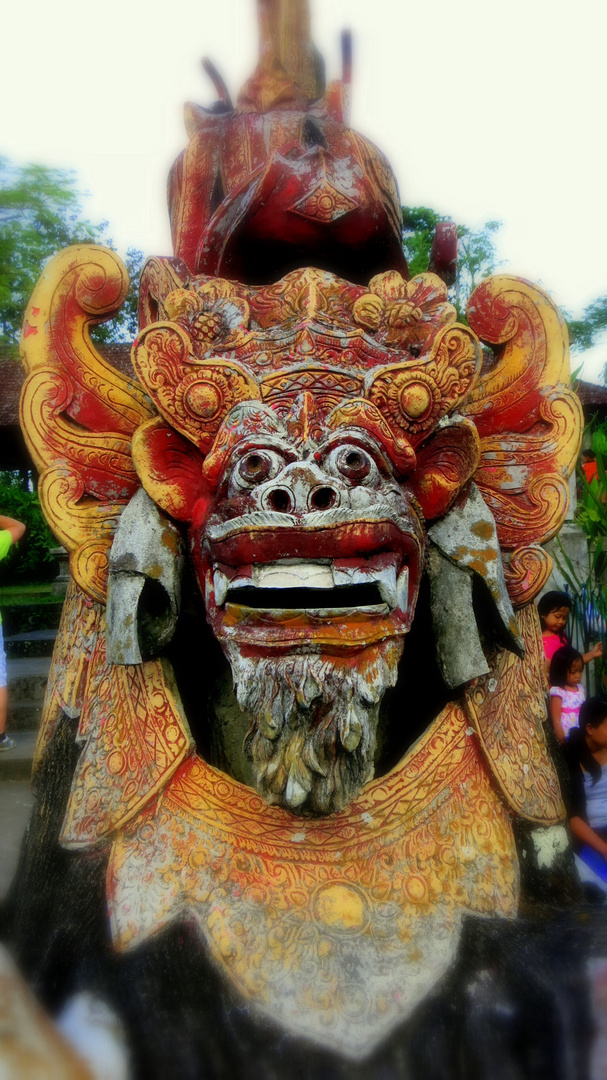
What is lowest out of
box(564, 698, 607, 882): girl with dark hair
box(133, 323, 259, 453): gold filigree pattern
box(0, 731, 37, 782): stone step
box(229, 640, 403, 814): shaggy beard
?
box(0, 731, 37, 782): stone step

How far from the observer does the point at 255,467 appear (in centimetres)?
145

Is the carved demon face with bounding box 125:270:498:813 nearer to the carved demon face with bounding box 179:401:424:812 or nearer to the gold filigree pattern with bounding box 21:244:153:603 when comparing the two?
the carved demon face with bounding box 179:401:424:812

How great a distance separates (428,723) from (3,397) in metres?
10.5

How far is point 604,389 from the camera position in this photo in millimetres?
14734

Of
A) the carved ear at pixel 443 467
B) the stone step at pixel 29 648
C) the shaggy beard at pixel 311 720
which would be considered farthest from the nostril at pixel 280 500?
the stone step at pixel 29 648

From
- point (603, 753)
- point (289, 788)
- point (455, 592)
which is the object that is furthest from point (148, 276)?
point (603, 753)

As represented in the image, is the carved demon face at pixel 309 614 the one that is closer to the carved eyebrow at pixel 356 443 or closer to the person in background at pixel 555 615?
the carved eyebrow at pixel 356 443

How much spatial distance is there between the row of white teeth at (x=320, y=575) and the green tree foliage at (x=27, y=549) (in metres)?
12.8

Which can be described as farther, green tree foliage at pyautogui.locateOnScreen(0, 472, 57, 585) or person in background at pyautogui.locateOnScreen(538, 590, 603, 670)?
green tree foliage at pyautogui.locateOnScreen(0, 472, 57, 585)

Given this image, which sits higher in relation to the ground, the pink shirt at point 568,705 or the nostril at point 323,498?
the nostril at point 323,498

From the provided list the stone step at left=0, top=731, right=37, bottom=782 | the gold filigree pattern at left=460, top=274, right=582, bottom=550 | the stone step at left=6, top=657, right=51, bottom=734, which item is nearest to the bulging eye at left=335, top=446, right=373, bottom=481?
the gold filigree pattern at left=460, top=274, right=582, bottom=550

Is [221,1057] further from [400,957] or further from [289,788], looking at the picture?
[289,788]

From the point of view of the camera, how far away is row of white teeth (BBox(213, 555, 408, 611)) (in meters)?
1.34

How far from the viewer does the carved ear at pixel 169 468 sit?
5.34ft
